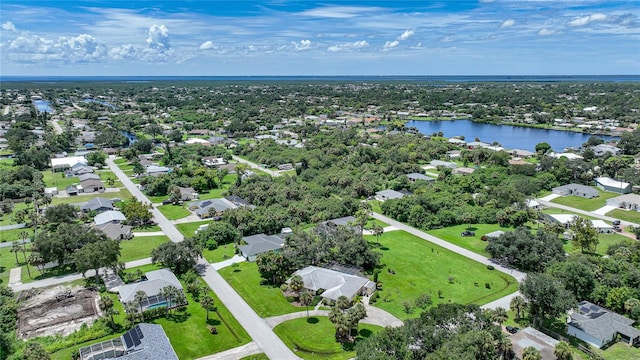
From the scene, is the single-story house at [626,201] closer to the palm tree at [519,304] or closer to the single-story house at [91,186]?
the palm tree at [519,304]

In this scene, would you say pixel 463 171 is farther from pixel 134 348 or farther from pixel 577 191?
pixel 134 348

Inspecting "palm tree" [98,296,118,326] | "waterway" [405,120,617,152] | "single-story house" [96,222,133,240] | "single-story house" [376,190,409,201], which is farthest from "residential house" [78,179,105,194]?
"waterway" [405,120,617,152]

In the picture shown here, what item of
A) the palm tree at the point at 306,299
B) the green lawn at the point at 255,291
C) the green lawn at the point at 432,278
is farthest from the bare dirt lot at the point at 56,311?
the green lawn at the point at 432,278

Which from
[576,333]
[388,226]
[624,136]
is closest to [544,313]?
[576,333]

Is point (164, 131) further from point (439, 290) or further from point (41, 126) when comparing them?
point (439, 290)

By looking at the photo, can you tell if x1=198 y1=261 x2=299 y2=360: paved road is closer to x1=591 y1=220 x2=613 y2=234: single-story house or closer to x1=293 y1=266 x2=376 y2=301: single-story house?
x1=293 y1=266 x2=376 y2=301: single-story house
